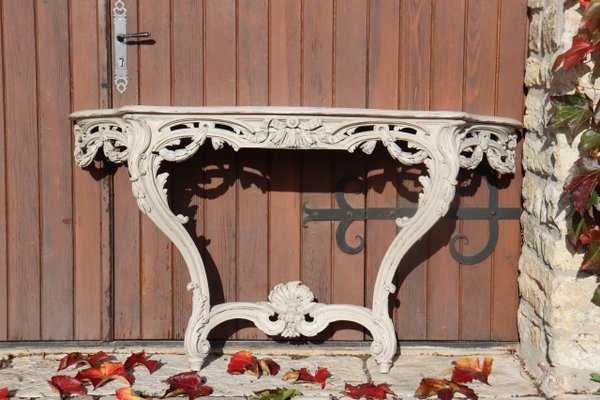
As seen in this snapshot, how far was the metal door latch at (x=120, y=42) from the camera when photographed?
3510mm

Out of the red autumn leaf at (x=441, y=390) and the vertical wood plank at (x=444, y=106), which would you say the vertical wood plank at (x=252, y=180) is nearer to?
the vertical wood plank at (x=444, y=106)

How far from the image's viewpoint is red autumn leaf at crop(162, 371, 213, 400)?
304 cm

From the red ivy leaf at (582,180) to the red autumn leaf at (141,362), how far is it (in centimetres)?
163

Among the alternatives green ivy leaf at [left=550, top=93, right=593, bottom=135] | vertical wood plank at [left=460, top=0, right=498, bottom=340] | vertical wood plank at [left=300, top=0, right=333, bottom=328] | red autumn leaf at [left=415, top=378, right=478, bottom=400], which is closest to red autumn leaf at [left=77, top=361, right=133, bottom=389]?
vertical wood plank at [left=300, top=0, right=333, bottom=328]

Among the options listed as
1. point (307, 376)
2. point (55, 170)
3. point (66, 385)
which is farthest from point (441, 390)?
point (55, 170)

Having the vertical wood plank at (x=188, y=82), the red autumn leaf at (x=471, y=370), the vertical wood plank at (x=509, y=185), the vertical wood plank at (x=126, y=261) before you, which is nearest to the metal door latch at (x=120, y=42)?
the vertical wood plank at (x=188, y=82)

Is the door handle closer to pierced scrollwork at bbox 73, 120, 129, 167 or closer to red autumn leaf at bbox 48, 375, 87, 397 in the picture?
pierced scrollwork at bbox 73, 120, 129, 167

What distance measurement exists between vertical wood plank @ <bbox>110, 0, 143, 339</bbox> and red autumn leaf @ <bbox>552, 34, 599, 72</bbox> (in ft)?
5.79

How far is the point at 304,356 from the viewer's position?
355cm

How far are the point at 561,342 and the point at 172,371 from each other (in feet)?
4.70

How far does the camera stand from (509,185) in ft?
11.8

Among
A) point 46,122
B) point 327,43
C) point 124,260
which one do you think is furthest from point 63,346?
point 327,43

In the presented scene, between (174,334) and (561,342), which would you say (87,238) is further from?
(561,342)

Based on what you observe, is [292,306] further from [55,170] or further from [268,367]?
[55,170]
